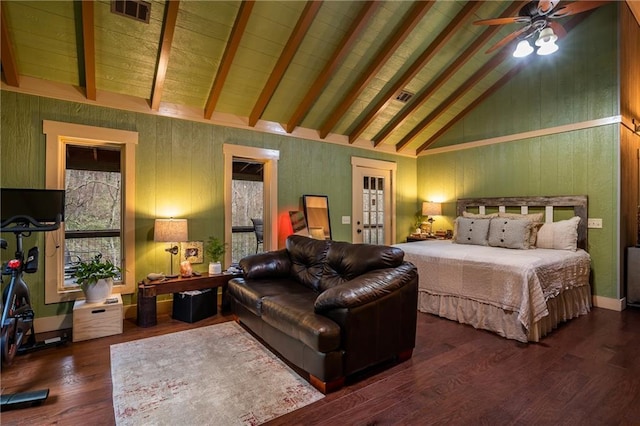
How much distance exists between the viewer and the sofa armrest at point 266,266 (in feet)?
12.2

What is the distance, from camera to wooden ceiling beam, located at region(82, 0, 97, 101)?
9.32 ft

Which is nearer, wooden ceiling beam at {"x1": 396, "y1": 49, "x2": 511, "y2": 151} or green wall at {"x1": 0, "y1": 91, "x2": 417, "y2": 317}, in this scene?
green wall at {"x1": 0, "y1": 91, "x2": 417, "y2": 317}

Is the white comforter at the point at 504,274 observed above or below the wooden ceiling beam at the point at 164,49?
below

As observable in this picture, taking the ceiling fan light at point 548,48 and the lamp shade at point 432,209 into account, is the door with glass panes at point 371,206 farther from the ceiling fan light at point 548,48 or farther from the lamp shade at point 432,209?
the ceiling fan light at point 548,48

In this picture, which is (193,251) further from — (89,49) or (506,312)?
Result: (506,312)

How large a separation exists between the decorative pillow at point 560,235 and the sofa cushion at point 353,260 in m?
2.67

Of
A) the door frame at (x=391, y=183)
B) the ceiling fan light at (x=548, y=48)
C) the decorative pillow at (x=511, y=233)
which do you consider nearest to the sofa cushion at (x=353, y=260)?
the decorative pillow at (x=511, y=233)

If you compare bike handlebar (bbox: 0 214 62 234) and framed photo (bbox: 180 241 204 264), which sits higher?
bike handlebar (bbox: 0 214 62 234)

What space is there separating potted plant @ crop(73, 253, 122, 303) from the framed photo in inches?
34.2

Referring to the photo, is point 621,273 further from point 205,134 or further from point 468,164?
Answer: point 205,134

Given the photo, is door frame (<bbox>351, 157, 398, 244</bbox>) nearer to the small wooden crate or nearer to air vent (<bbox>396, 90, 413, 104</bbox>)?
air vent (<bbox>396, 90, 413, 104</bbox>)

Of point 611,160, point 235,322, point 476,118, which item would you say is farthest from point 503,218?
point 235,322

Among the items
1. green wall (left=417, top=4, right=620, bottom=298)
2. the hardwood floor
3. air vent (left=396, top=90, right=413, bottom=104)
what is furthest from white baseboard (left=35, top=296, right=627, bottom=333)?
air vent (left=396, top=90, right=413, bottom=104)

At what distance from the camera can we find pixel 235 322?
379 cm
